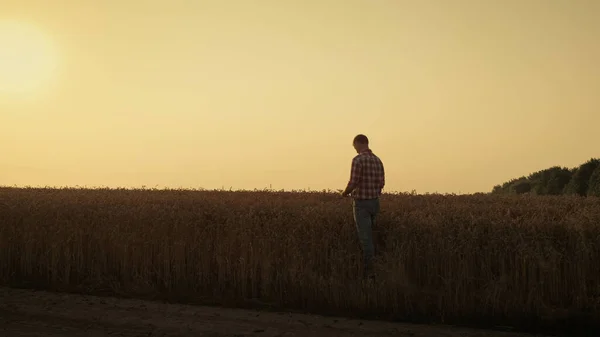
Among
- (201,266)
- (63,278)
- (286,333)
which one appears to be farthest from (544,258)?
(63,278)

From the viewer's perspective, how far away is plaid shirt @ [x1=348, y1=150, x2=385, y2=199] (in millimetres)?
10594

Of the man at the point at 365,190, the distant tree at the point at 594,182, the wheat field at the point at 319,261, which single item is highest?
the distant tree at the point at 594,182

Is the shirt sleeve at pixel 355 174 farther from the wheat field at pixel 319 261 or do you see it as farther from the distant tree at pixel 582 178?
the distant tree at pixel 582 178

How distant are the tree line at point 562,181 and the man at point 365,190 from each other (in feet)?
110

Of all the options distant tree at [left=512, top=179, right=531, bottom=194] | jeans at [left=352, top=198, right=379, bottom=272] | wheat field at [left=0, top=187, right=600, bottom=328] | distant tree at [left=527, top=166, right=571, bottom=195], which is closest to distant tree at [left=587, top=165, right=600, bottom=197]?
distant tree at [left=527, top=166, right=571, bottom=195]

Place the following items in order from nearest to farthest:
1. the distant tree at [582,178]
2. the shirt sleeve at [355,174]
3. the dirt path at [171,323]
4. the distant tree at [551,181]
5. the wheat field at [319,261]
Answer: the dirt path at [171,323], the wheat field at [319,261], the shirt sleeve at [355,174], the distant tree at [582,178], the distant tree at [551,181]

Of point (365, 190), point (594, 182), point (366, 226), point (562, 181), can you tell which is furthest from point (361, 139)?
point (562, 181)

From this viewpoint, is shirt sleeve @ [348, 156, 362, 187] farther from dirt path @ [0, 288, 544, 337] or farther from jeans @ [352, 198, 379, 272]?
dirt path @ [0, 288, 544, 337]

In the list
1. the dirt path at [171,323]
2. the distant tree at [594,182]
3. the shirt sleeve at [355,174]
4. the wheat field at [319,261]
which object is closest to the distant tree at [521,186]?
the distant tree at [594,182]

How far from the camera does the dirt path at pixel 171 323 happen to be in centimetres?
795

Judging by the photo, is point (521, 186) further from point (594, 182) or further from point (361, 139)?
point (361, 139)

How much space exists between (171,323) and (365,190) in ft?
14.1

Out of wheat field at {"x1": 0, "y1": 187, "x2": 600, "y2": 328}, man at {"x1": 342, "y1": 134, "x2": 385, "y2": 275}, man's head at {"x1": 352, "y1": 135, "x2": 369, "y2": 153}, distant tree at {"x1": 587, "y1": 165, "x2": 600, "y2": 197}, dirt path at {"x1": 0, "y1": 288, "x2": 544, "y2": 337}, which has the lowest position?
dirt path at {"x1": 0, "y1": 288, "x2": 544, "y2": 337}

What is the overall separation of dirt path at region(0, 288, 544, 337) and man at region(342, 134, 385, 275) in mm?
2115
